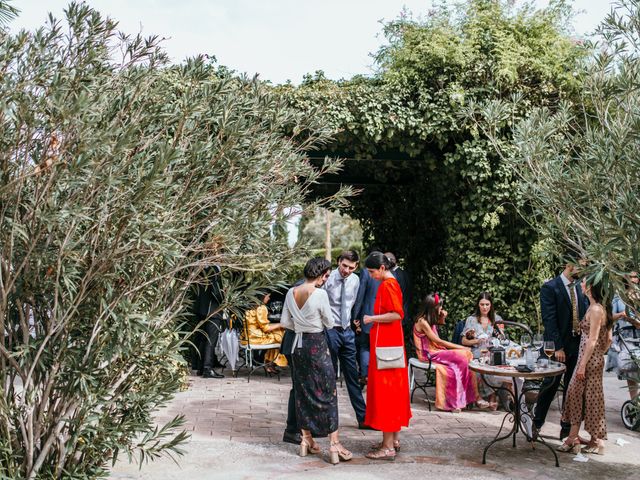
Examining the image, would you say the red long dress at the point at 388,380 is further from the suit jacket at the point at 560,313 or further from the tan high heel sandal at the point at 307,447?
the suit jacket at the point at 560,313

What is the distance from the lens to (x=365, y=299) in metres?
8.51

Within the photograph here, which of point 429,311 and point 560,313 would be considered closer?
point 560,313

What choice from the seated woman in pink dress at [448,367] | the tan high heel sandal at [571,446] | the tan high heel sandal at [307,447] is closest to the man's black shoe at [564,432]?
the tan high heel sandal at [571,446]

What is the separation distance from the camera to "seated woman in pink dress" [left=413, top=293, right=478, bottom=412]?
8188mm

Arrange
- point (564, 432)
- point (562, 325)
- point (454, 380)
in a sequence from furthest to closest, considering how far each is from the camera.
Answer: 1. point (454, 380)
2. point (562, 325)
3. point (564, 432)

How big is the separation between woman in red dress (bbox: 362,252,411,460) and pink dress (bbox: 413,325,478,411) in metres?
2.08

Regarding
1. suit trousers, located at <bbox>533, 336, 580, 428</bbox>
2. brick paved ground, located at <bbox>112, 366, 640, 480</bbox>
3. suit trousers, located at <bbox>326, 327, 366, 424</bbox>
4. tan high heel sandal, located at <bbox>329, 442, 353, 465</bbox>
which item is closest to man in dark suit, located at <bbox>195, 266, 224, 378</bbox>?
brick paved ground, located at <bbox>112, 366, 640, 480</bbox>

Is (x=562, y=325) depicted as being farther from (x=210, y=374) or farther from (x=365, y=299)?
(x=210, y=374)

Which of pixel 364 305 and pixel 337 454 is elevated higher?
pixel 364 305

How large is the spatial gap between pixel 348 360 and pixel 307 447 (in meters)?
1.32

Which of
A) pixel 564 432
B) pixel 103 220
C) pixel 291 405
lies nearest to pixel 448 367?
pixel 564 432

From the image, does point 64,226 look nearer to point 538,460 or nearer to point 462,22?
point 538,460

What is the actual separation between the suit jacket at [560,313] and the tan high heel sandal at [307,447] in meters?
2.55

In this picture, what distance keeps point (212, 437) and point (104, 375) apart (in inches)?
110
